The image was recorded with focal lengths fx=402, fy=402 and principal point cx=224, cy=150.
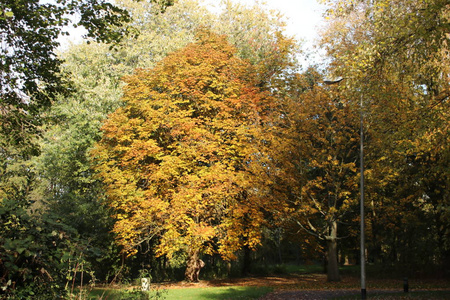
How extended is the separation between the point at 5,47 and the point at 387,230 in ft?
78.6

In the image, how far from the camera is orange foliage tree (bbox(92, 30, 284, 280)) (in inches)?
824

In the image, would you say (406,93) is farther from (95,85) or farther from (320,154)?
(95,85)

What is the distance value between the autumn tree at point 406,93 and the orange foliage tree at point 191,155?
20.8ft

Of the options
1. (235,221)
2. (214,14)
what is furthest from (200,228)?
(214,14)

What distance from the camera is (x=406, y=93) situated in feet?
51.2

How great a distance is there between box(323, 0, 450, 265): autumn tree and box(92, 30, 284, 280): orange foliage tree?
20.8 ft

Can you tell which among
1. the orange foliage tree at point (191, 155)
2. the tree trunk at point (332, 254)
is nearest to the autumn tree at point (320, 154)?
the tree trunk at point (332, 254)

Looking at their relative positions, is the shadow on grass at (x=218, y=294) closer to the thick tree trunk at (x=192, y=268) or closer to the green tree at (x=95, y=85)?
the thick tree trunk at (x=192, y=268)

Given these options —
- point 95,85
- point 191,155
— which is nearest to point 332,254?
point 191,155

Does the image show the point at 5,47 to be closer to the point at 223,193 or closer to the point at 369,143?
the point at 223,193

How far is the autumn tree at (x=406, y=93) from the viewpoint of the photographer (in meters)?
11.7

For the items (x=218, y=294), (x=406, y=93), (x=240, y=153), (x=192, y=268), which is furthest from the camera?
(x=192, y=268)

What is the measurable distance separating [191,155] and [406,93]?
35.9ft

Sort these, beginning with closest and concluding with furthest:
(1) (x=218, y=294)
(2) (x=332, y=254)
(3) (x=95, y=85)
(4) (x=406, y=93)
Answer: (4) (x=406, y=93) → (1) (x=218, y=294) → (2) (x=332, y=254) → (3) (x=95, y=85)
